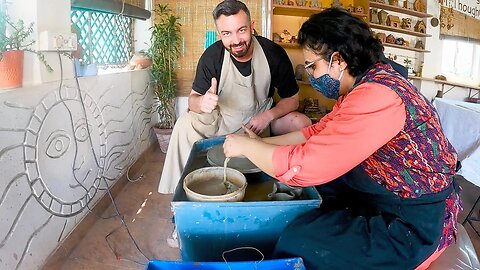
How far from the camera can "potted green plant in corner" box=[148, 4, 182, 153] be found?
288 centimetres

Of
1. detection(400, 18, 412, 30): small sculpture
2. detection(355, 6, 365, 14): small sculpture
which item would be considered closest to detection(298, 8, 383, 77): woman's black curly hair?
detection(355, 6, 365, 14): small sculpture

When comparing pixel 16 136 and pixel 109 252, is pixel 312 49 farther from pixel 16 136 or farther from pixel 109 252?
pixel 109 252

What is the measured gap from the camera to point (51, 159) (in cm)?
140

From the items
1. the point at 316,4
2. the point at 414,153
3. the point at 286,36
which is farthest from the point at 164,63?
the point at 414,153

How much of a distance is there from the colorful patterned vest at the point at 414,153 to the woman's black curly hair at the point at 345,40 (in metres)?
0.06

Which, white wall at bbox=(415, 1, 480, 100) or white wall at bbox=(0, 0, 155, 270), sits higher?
white wall at bbox=(415, 1, 480, 100)

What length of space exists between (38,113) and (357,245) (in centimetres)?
118

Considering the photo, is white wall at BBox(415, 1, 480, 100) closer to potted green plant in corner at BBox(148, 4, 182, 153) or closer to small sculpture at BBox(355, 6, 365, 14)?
small sculpture at BBox(355, 6, 365, 14)

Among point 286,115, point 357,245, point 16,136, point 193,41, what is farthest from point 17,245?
point 193,41

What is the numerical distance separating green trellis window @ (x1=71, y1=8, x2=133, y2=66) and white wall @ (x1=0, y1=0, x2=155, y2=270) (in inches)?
12.1

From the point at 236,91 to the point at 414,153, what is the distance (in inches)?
45.3

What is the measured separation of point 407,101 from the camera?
32.6 inches

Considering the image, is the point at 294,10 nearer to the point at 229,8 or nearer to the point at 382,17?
the point at 382,17

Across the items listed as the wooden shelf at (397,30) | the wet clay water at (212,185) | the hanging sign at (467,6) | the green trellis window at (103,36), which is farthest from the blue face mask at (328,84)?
the hanging sign at (467,6)
